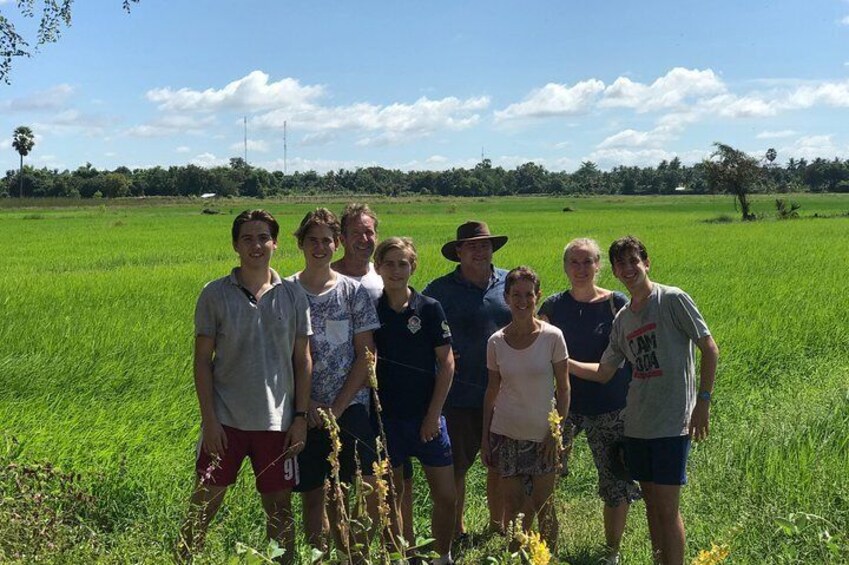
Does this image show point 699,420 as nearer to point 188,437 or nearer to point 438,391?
point 438,391

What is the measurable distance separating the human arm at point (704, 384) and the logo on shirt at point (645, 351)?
21 centimetres

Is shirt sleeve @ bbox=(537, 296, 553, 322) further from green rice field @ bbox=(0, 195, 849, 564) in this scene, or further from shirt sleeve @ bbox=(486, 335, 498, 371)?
green rice field @ bbox=(0, 195, 849, 564)

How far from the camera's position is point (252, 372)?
323 centimetres

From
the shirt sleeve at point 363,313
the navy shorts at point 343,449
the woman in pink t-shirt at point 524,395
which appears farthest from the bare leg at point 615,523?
the shirt sleeve at point 363,313

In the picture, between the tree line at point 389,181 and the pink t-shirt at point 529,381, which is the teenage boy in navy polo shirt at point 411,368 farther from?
the tree line at point 389,181

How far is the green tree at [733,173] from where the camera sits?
36656 millimetres

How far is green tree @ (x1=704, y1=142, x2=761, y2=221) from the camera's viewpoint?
36656 mm

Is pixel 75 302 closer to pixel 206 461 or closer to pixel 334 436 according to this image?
pixel 206 461

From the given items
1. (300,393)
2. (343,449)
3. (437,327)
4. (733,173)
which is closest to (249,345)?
(300,393)

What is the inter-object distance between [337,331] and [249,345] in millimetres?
432

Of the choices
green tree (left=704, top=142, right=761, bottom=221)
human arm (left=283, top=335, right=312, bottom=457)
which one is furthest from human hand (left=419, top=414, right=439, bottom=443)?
green tree (left=704, top=142, right=761, bottom=221)

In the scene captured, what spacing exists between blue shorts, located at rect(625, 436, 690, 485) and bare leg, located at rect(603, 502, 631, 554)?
15.9 inches

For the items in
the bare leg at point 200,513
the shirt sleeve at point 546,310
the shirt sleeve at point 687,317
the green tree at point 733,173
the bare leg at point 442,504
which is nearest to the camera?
the bare leg at point 200,513

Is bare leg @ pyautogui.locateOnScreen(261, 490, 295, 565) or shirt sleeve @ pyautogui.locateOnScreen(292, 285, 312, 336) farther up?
shirt sleeve @ pyautogui.locateOnScreen(292, 285, 312, 336)
